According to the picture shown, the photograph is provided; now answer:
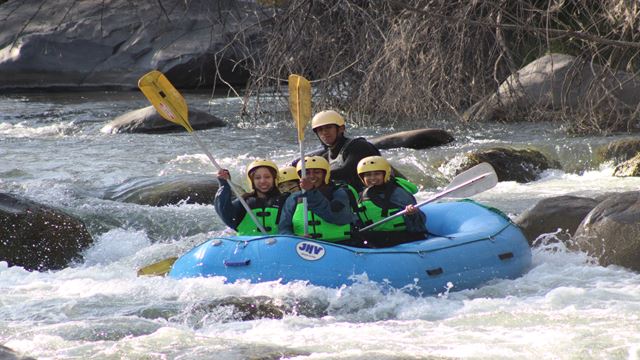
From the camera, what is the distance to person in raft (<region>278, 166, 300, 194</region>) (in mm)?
7117

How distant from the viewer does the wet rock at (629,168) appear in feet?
34.9

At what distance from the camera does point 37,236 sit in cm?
798

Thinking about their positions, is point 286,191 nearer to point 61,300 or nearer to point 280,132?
point 61,300

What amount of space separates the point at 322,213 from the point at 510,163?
14.5 ft

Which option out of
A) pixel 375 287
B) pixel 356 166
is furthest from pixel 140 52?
pixel 375 287

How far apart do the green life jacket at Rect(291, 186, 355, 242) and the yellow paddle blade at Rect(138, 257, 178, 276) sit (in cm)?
89

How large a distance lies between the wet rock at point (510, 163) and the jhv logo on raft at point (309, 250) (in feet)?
14.8

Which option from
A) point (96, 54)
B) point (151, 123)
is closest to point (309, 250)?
point (151, 123)

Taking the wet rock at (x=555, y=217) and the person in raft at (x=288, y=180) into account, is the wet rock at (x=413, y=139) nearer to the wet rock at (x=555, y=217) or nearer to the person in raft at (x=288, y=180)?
the wet rock at (x=555, y=217)

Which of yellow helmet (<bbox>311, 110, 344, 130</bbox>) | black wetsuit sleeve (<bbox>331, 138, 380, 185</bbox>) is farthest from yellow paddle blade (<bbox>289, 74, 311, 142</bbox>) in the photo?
black wetsuit sleeve (<bbox>331, 138, 380, 185</bbox>)

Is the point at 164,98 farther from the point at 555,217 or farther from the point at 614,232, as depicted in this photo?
the point at 614,232

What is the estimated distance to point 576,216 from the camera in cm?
792

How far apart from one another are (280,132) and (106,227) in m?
4.80

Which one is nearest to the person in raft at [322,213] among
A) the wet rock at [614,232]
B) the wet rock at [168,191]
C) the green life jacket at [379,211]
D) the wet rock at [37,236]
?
the green life jacket at [379,211]
